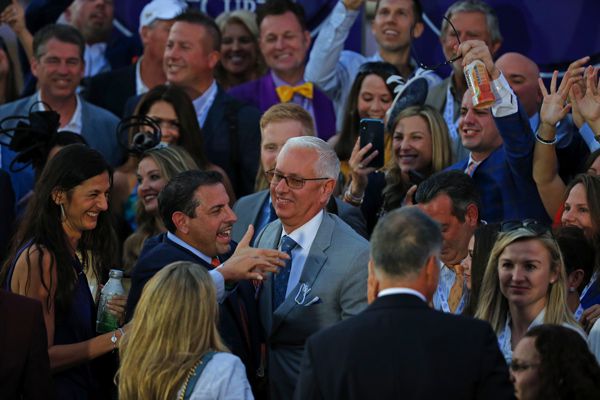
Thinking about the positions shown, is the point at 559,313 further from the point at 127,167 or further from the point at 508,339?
the point at 127,167

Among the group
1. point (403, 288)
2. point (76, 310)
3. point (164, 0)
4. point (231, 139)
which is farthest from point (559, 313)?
point (164, 0)

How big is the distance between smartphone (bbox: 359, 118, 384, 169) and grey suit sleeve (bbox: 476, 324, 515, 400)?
3.33 meters

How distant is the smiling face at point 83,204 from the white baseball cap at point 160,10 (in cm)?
373

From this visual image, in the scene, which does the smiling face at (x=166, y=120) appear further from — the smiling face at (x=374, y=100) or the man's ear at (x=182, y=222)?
the man's ear at (x=182, y=222)

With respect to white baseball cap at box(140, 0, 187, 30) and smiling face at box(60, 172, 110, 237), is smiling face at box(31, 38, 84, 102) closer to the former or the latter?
white baseball cap at box(140, 0, 187, 30)

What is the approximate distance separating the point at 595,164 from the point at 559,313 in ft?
6.03

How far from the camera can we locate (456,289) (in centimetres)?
679

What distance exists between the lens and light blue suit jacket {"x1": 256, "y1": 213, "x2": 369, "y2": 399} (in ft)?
19.6

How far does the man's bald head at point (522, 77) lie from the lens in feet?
27.6

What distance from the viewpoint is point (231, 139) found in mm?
9047

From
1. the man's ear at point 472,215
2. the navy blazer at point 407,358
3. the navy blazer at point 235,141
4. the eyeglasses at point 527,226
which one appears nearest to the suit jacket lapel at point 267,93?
the navy blazer at point 235,141

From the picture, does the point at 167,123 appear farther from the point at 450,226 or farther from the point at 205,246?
the point at 450,226

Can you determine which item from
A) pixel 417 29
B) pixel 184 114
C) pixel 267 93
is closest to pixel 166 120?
pixel 184 114

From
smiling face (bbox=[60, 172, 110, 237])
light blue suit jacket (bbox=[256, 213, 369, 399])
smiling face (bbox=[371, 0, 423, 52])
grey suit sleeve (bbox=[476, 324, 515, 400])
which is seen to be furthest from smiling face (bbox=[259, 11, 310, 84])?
grey suit sleeve (bbox=[476, 324, 515, 400])
